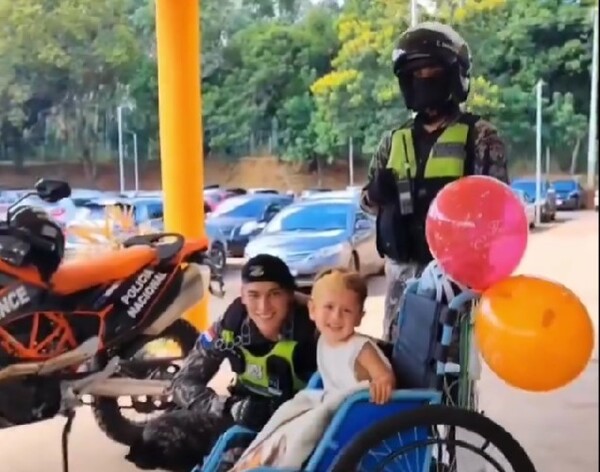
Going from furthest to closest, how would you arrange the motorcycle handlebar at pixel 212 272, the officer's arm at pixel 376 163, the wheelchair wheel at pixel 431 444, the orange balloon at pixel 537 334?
the motorcycle handlebar at pixel 212 272, the officer's arm at pixel 376 163, the wheelchair wheel at pixel 431 444, the orange balloon at pixel 537 334

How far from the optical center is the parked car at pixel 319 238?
2449mm

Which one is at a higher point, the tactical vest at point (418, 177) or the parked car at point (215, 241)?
the tactical vest at point (418, 177)

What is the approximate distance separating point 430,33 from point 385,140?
303 mm

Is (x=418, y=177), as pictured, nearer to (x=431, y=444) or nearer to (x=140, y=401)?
(x=431, y=444)

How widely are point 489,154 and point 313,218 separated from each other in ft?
1.67

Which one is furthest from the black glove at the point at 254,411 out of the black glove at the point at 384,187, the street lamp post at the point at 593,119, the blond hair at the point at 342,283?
the street lamp post at the point at 593,119

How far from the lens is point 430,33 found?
232cm

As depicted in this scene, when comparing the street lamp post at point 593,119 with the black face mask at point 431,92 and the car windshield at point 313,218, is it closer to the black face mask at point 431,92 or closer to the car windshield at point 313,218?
the black face mask at point 431,92

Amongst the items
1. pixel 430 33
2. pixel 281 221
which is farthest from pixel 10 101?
pixel 430 33

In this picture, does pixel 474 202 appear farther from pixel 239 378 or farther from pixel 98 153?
pixel 98 153

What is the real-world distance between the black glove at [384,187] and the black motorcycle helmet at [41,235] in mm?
826

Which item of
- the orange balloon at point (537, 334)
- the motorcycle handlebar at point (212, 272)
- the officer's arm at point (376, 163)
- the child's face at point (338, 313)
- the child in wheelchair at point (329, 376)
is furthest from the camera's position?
the motorcycle handlebar at point (212, 272)

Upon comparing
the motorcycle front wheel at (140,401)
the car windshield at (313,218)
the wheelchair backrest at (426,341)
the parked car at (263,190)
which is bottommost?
the motorcycle front wheel at (140,401)

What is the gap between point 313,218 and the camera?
256cm
